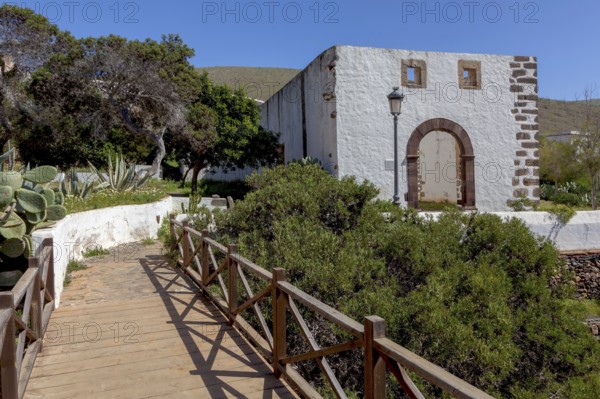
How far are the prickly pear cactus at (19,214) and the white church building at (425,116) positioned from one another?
715 cm

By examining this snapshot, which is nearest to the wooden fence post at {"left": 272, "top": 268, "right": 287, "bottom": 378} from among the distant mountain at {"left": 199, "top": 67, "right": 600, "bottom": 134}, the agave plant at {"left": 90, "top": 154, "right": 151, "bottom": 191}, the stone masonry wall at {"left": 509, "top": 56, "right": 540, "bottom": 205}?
the agave plant at {"left": 90, "top": 154, "right": 151, "bottom": 191}

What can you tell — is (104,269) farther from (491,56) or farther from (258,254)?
(491,56)

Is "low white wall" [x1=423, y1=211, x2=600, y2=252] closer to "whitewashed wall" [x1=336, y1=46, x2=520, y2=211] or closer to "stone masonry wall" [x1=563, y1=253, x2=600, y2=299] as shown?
"stone masonry wall" [x1=563, y1=253, x2=600, y2=299]

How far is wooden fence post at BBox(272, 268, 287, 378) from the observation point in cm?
354

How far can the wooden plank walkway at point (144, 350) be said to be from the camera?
3.35 meters

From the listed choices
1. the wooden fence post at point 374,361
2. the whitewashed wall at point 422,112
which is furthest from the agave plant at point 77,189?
the wooden fence post at point 374,361

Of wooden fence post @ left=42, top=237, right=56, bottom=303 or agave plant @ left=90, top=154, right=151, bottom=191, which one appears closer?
wooden fence post @ left=42, top=237, right=56, bottom=303

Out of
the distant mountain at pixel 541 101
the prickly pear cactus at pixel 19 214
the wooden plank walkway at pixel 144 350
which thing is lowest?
the wooden plank walkway at pixel 144 350

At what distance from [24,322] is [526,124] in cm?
1263

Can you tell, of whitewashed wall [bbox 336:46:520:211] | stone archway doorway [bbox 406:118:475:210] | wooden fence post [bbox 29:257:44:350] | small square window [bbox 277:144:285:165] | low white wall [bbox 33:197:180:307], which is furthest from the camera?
small square window [bbox 277:144:285:165]

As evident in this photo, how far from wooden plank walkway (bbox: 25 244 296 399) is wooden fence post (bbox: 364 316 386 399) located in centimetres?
96

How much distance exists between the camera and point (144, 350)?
160 inches

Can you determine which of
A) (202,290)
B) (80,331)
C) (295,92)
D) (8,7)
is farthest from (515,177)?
(8,7)

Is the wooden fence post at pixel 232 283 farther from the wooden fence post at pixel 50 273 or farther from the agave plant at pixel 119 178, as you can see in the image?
the agave plant at pixel 119 178
